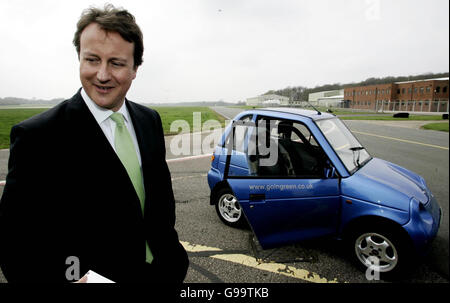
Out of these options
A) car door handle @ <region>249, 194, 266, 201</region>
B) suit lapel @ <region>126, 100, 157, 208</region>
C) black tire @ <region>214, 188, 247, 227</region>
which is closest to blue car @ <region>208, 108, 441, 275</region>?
car door handle @ <region>249, 194, 266, 201</region>

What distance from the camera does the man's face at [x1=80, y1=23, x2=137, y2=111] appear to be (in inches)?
38.0

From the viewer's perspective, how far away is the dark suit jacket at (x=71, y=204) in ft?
2.62

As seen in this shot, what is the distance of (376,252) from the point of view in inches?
88.4

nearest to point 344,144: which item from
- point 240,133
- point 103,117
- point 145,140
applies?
point 240,133

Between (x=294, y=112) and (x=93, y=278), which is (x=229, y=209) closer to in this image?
(x=294, y=112)

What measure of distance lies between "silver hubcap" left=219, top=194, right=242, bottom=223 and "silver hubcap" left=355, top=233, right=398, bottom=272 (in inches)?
→ 59.4

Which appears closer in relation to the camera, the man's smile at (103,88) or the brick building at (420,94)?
the man's smile at (103,88)

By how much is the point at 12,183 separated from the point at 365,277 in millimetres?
2856

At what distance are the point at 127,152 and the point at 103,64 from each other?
16.7 inches

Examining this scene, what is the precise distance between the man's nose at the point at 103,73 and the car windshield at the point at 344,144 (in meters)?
2.23

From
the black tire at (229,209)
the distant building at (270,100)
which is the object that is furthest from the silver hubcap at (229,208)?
the distant building at (270,100)

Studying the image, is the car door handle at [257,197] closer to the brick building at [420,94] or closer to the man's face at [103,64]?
the brick building at [420,94]

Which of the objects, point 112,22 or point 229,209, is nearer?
point 112,22

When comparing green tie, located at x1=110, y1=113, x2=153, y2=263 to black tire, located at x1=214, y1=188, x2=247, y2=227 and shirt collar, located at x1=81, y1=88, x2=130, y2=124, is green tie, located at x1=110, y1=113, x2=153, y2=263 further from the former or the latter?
black tire, located at x1=214, y1=188, x2=247, y2=227
